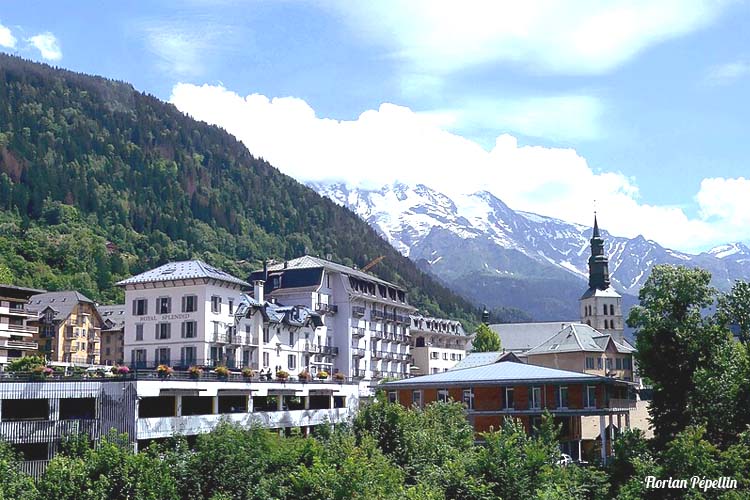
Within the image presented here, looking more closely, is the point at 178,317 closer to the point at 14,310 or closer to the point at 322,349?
the point at 322,349

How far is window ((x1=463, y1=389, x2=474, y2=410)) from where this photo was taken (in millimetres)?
77062

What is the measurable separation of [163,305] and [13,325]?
3125 centimetres

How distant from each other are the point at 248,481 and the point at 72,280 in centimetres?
12658

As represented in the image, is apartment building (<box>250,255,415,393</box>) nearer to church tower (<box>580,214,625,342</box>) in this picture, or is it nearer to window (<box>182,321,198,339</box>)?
window (<box>182,321,198,339</box>)

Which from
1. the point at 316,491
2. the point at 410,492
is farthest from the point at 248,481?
the point at 410,492

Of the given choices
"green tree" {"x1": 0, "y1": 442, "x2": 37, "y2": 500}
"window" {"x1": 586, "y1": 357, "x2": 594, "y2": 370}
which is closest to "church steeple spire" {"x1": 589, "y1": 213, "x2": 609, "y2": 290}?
"window" {"x1": 586, "y1": 357, "x2": 594, "y2": 370}

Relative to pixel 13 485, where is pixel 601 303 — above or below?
above

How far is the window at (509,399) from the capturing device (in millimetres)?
75188

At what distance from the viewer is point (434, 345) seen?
162250 mm

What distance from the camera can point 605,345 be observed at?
129 meters

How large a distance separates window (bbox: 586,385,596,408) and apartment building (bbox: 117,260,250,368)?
1518 inches

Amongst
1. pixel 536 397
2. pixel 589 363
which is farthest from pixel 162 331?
pixel 589 363

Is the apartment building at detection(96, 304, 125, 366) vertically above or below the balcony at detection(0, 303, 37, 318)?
below

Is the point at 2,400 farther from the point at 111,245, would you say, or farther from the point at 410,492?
the point at 111,245
